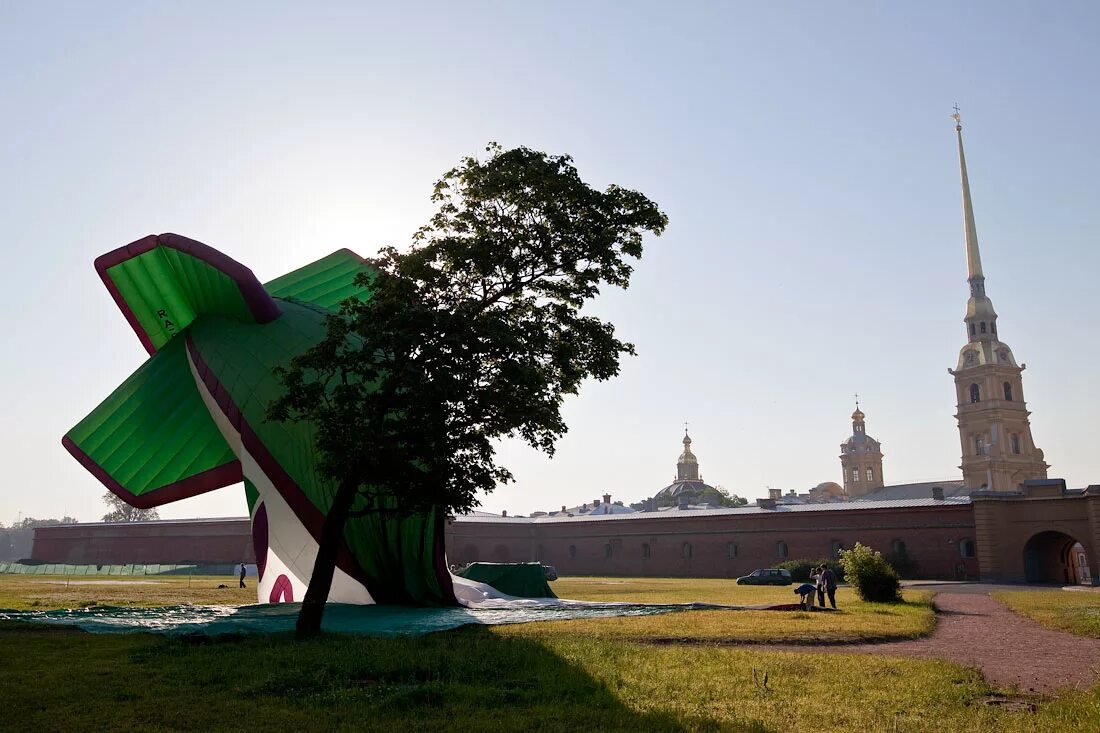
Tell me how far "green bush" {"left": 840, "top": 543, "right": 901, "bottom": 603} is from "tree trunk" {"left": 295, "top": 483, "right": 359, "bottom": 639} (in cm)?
1816

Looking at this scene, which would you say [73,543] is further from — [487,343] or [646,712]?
[646,712]

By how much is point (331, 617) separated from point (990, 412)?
98.9 metres

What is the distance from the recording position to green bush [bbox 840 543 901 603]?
2758 centimetres

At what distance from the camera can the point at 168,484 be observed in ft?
103

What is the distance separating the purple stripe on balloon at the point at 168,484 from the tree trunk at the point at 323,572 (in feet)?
49.3

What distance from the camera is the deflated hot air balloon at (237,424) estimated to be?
2516cm

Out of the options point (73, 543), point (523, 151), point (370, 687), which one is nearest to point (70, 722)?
point (370, 687)

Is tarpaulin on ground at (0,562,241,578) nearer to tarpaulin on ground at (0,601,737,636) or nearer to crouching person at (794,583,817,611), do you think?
tarpaulin on ground at (0,601,737,636)

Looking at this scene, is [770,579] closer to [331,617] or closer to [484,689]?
[331,617]

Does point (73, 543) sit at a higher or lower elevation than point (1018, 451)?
lower

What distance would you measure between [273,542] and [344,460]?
12207mm

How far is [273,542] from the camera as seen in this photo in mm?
26891

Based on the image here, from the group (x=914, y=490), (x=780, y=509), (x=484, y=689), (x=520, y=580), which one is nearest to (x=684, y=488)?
(x=914, y=490)

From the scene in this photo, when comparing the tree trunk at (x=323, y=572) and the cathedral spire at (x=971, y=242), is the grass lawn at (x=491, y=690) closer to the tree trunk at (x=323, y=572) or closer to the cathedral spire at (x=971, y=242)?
the tree trunk at (x=323, y=572)
